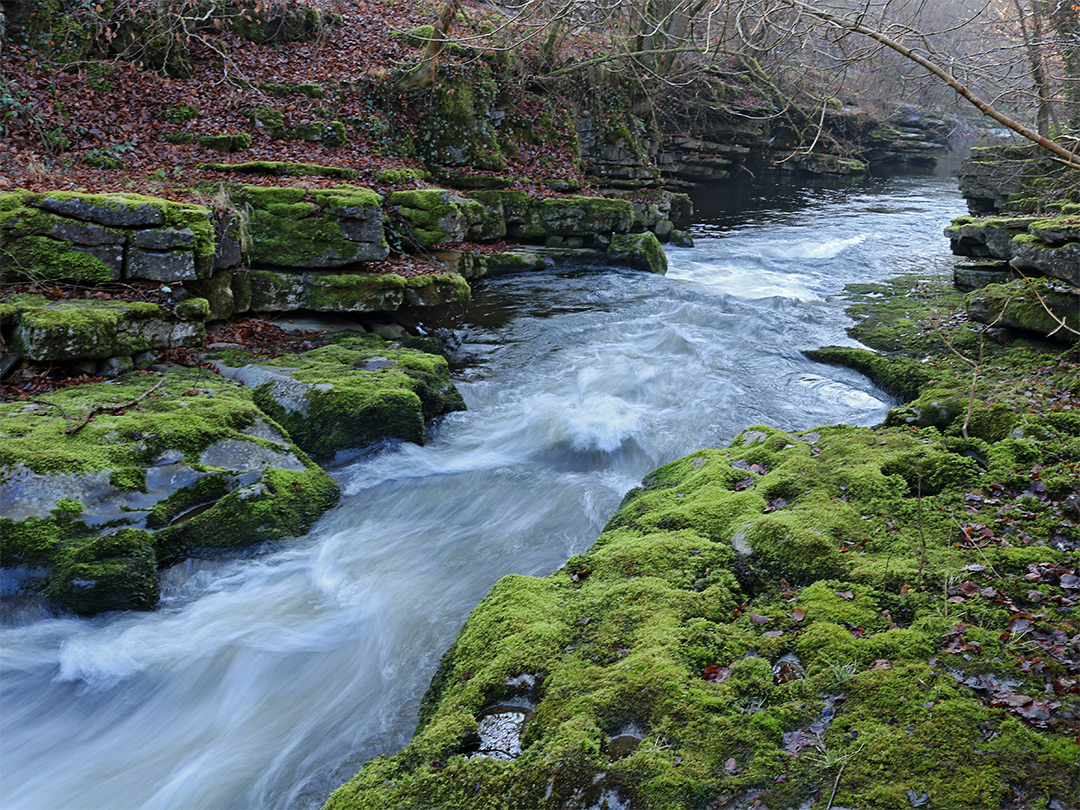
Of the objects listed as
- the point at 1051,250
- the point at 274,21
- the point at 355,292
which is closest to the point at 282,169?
the point at 355,292

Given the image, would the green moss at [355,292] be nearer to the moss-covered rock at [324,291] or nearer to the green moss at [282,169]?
the moss-covered rock at [324,291]

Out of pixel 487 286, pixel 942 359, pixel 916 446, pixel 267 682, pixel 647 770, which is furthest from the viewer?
pixel 487 286

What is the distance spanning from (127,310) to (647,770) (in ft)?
23.7

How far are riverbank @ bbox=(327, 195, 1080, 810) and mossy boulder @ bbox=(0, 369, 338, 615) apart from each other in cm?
279

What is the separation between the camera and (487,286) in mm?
14328

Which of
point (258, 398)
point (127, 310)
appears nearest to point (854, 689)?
point (258, 398)

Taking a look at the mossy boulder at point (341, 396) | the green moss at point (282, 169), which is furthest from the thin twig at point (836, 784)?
the green moss at point (282, 169)

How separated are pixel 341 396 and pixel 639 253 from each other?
1063 cm

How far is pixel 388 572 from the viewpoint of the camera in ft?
20.4

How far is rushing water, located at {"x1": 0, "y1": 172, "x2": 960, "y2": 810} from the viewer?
445cm

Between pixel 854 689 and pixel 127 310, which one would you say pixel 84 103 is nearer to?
pixel 127 310

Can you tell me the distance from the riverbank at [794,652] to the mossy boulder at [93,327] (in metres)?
5.33

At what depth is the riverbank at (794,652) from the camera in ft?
10.0

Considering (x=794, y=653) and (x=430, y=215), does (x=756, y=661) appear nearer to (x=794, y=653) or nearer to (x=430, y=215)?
(x=794, y=653)
